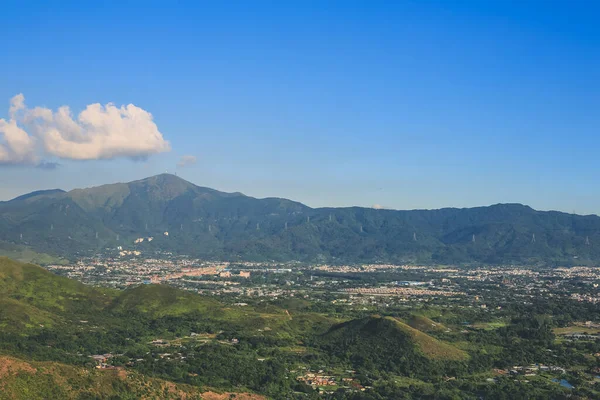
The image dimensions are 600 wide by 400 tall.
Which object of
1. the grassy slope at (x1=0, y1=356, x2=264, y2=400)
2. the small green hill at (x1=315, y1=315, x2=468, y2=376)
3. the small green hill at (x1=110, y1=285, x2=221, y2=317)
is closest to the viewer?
the grassy slope at (x1=0, y1=356, x2=264, y2=400)

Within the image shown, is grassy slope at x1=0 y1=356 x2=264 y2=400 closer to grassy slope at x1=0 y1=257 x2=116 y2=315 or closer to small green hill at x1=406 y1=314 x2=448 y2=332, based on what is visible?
grassy slope at x1=0 y1=257 x2=116 y2=315

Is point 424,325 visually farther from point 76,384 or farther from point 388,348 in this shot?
point 76,384

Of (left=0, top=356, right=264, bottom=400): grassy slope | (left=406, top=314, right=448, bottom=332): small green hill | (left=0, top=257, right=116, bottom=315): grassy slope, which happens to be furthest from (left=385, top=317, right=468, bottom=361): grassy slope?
(left=0, top=257, right=116, bottom=315): grassy slope

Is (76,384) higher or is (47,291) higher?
(47,291)

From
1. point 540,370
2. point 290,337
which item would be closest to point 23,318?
point 290,337

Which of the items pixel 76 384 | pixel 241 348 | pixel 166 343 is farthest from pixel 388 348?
pixel 76 384

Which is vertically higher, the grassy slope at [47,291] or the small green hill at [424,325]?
the grassy slope at [47,291]

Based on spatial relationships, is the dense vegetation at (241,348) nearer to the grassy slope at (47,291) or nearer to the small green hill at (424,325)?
the small green hill at (424,325)

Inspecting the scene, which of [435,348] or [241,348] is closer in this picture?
[241,348]

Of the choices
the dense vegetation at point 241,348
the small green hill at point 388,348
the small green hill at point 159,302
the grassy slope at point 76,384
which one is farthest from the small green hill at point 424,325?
the grassy slope at point 76,384

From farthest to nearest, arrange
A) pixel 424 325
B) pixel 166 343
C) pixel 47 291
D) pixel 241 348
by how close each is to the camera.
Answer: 1. pixel 47 291
2. pixel 424 325
3. pixel 166 343
4. pixel 241 348

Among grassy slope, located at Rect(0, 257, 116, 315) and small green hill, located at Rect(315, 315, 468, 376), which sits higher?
grassy slope, located at Rect(0, 257, 116, 315)
